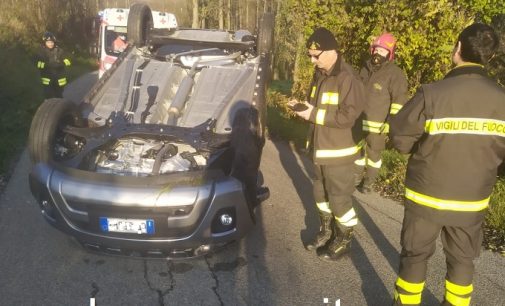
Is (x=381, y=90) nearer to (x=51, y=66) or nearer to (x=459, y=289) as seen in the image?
(x=459, y=289)

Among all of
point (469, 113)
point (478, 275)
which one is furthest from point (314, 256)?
point (469, 113)

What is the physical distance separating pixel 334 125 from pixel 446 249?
122 centimetres

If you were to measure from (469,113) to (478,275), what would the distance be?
5.78 ft

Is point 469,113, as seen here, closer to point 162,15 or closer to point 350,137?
point 350,137

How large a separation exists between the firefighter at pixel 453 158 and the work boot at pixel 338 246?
3.02ft

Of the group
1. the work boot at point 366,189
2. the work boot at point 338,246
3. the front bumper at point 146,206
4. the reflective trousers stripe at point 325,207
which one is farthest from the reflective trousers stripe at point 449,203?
the work boot at point 366,189

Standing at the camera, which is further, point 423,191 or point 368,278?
point 368,278

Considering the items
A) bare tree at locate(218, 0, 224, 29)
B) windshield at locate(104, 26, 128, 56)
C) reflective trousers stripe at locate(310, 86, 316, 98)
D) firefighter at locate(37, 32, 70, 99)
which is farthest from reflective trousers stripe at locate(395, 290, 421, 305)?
bare tree at locate(218, 0, 224, 29)

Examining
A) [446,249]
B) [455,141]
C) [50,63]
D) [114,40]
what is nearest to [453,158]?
[455,141]

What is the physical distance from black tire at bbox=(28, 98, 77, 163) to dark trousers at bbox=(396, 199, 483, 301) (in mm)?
2950

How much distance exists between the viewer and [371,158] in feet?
17.1

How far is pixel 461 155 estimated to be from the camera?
8.29 ft

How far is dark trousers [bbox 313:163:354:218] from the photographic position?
3592 mm

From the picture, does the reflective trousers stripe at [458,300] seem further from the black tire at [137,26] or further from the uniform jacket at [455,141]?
the black tire at [137,26]
